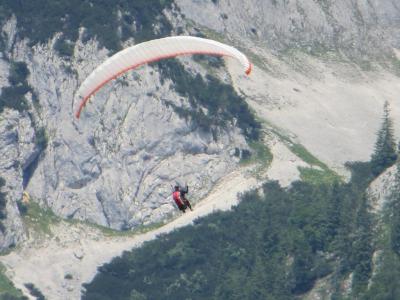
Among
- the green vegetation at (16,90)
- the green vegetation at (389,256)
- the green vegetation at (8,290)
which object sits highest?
the green vegetation at (16,90)

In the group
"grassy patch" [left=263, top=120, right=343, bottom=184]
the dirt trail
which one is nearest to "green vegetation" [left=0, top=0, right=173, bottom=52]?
"grassy patch" [left=263, top=120, right=343, bottom=184]

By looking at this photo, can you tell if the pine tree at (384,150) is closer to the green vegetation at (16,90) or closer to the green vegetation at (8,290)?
the green vegetation at (16,90)

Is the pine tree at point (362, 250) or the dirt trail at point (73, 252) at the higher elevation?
the dirt trail at point (73, 252)

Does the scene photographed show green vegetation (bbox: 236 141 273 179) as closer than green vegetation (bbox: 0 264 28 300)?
No

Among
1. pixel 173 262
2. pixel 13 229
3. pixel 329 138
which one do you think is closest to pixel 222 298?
pixel 173 262

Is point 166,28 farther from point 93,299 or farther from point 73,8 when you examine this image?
point 93,299

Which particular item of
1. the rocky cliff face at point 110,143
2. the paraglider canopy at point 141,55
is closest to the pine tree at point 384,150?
the rocky cliff face at point 110,143

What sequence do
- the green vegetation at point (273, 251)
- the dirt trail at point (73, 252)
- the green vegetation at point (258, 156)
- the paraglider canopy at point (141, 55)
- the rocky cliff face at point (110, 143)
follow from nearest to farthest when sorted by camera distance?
1. the paraglider canopy at point (141, 55)
2. the green vegetation at point (273, 251)
3. the dirt trail at point (73, 252)
4. the rocky cliff face at point (110, 143)
5. the green vegetation at point (258, 156)

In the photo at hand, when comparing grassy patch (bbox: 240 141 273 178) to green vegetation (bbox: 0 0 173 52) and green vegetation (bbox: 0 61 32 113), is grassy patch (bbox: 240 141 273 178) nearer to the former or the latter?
green vegetation (bbox: 0 0 173 52)
